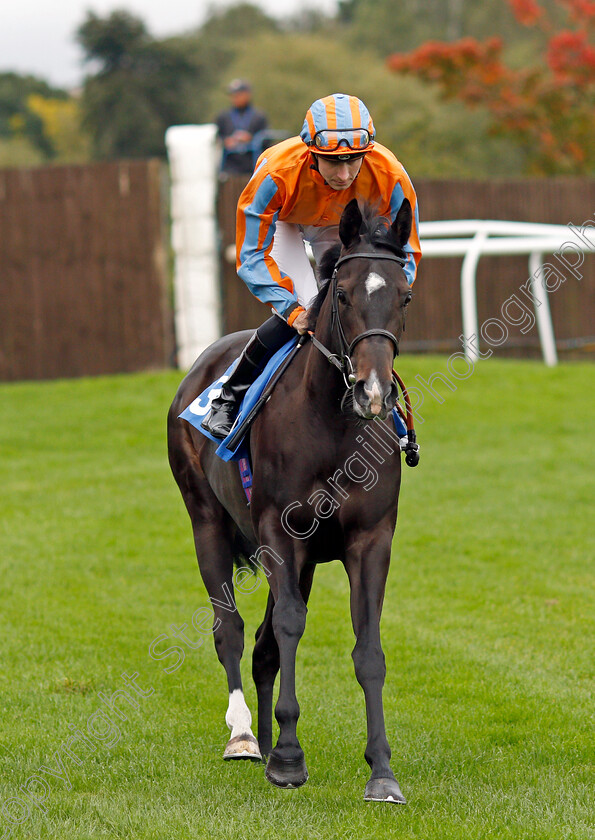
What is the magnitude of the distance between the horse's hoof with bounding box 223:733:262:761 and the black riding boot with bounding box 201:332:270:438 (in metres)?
1.35

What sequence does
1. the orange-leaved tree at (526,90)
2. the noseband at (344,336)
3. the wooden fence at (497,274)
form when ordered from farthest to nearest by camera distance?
the orange-leaved tree at (526,90)
the wooden fence at (497,274)
the noseband at (344,336)

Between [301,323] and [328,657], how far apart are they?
2.69m

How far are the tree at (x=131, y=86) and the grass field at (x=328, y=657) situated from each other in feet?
119

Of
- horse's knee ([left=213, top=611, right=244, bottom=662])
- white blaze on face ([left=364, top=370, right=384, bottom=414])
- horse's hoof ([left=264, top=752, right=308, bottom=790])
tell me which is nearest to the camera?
white blaze on face ([left=364, top=370, right=384, bottom=414])

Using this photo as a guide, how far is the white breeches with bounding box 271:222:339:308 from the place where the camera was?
5.34m

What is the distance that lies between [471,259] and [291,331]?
10524mm

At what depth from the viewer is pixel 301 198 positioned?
5035mm

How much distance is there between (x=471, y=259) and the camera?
1518 centimetres

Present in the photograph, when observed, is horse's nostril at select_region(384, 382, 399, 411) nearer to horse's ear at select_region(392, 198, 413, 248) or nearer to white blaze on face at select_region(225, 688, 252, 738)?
horse's ear at select_region(392, 198, 413, 248)

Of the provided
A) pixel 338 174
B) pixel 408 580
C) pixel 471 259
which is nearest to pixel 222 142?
pixel 471 259

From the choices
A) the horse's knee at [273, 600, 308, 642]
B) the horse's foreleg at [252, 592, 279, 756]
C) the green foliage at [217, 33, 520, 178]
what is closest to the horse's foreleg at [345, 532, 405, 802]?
the horse's knee at [273, 600, 308, 642]

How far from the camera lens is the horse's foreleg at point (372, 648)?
4.30 metres

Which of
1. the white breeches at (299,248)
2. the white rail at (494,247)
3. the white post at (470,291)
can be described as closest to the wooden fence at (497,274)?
the white rail at (494,247)

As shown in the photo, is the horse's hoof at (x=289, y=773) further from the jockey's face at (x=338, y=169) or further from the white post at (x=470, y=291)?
the white post at (x=470, y=291)
